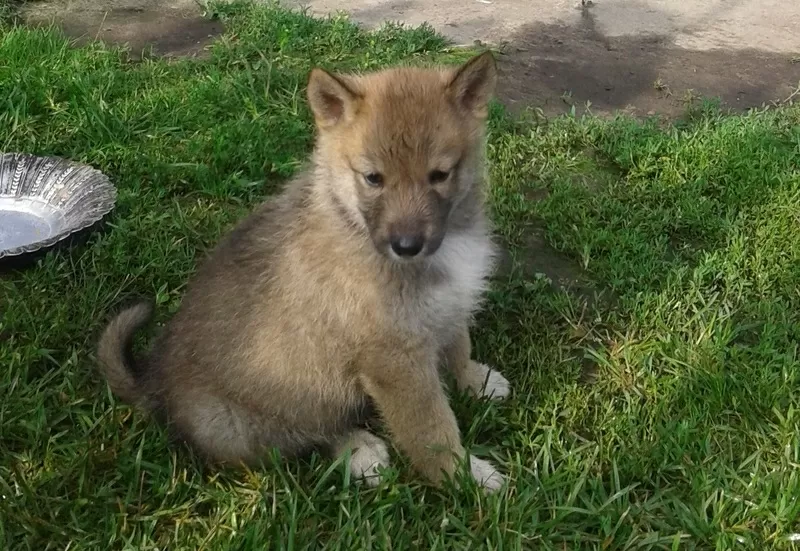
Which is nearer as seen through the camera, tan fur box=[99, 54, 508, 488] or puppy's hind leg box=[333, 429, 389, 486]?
tan fur box=[99, 54, 508, 488]

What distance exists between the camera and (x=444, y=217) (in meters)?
2.46

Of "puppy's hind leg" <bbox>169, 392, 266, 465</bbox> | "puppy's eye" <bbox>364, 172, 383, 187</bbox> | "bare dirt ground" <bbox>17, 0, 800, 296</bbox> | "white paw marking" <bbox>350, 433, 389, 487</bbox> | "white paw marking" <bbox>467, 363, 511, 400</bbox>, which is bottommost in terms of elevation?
"white paw marking" <bbox>350, 433, 389, 487</bbox>

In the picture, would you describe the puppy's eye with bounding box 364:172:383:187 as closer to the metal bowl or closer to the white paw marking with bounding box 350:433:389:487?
the white paw marking with bounding box 350:433:389:487

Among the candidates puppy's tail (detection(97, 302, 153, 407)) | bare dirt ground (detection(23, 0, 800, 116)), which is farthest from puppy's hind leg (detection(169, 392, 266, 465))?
bare dirt ground (detection(23, 0, 800, 116))

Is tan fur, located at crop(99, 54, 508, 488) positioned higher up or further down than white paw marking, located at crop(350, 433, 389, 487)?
higher up

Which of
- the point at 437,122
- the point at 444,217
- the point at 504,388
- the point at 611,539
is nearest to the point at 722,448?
the point at 611,539

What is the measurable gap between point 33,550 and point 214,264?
3.57 ft

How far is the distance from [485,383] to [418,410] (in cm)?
53

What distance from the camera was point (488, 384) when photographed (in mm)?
3055

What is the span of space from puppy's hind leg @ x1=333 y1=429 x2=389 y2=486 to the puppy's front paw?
42 cm

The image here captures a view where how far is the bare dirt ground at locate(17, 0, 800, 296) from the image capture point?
17.5 ft

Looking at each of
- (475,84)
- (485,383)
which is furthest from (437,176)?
(485,383)

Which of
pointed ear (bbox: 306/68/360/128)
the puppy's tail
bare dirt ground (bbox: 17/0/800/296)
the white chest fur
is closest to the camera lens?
pointed ear (bbox: 306/68/360/128)

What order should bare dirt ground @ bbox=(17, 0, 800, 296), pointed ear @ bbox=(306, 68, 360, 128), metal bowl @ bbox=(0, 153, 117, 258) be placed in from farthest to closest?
bare dirt ground @ bbox=(17, 0, 800, 296), metal bowl @ bbox=(0, 153, 117, 258), pointed ear @ bbox=(306, 68, 360, 128)
